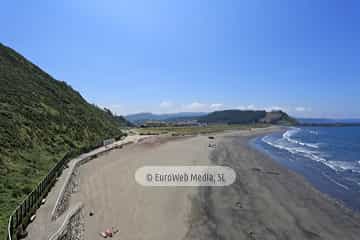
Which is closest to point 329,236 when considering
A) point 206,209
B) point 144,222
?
point 206,209

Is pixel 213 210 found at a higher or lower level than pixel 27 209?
lower

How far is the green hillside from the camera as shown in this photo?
1631 centimetres

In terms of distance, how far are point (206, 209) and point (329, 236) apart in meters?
6.40

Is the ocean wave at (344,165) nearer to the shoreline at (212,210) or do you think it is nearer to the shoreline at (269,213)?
the shoreline at (212,210)

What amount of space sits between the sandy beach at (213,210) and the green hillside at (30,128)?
348cm

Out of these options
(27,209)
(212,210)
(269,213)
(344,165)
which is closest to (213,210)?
(212,210)

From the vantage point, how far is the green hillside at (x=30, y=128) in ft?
53.5

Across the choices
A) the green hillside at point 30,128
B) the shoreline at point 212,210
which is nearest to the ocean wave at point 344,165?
the shoreline at point 212,210

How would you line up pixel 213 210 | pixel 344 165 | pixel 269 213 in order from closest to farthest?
pixel 269 213 < pixel 213 210 < pixel 344 165

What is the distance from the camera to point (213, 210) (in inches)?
598

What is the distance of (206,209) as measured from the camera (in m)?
15.3

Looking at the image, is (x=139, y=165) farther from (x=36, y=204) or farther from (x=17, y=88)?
(x=17, y=88)

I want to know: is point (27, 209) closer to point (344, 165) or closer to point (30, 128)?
point (30, 128)

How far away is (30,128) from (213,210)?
2163cm
